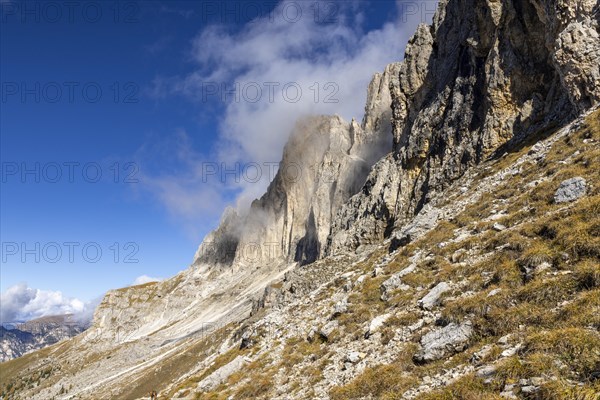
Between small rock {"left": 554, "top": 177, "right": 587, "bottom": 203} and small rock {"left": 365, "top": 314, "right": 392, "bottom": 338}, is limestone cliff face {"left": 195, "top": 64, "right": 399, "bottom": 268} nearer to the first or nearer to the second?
small rock {"left": 554, "top": 177, "right": 587, "bottom": 203}

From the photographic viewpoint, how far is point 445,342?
1323 cm

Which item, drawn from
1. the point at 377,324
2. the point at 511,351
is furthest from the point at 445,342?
the point at 377,324

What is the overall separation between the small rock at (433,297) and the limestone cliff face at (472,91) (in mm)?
25637

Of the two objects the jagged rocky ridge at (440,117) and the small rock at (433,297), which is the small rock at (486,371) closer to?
the jagged rocky ridge at (440,117)

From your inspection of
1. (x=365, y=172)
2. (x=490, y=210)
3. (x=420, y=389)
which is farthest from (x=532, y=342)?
(x=365, y=172)

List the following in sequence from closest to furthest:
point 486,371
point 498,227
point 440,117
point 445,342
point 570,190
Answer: point 486,371 < point 445,342 < point 570,190 < point 498,227 < point 440,117

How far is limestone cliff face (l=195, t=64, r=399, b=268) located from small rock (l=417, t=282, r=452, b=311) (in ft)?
303

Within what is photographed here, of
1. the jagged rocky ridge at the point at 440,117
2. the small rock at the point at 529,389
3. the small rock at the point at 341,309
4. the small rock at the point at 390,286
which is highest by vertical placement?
the jagged rocky ridge at the point at 440,117

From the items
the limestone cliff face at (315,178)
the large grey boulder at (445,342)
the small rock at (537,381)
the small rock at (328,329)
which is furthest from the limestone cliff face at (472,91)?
the limestone cliff face at (315,178)

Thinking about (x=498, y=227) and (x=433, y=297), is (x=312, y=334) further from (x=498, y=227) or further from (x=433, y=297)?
(x=498, y=227)

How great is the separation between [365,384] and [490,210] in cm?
1803

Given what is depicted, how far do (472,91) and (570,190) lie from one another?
38136 millimetres

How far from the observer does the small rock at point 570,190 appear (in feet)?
62.9

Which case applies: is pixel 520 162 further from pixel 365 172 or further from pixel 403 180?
pixel 365 172
